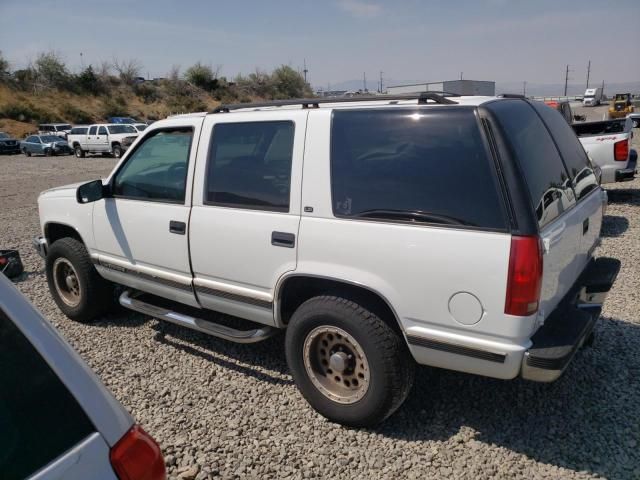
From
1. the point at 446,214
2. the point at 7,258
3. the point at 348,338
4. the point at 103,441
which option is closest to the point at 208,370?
the point at 348,338

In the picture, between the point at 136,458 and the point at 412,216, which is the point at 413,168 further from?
the point at 136,458

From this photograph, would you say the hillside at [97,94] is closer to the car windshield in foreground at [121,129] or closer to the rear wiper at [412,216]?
the car windshield in foreground at [121,129]

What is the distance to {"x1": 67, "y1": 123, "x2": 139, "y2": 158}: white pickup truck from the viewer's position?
A: 83.1 feet

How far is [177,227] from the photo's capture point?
3.67 metres

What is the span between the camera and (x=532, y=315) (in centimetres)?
244

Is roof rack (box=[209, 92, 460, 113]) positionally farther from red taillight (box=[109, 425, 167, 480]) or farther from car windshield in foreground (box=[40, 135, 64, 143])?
car windshield in foreground (box=[40, 135, 64, 143])

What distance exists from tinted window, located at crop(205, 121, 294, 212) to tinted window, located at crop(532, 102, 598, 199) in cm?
173

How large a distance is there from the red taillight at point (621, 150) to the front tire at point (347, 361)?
7.77 m

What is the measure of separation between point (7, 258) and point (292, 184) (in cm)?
495

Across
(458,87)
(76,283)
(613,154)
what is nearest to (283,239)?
(76,283)

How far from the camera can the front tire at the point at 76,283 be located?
457cm

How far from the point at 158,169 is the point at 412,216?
2.26 meters

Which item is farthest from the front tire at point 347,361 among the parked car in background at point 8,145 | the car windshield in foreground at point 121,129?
the parked car in background at point 8,145

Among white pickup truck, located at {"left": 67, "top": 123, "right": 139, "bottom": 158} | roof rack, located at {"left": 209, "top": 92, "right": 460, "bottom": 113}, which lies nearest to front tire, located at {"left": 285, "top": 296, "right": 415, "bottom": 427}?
roof rack, located at {"left": 209, "top": 92, "right": 460, "bottom": 113}
